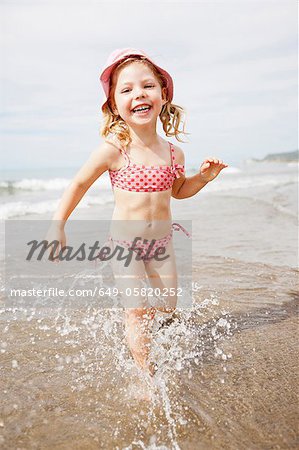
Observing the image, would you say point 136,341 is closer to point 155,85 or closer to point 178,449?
point 178,449

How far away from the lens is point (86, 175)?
2.87 metres

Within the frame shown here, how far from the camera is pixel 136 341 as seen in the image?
270cm

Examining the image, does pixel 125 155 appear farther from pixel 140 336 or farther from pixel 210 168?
pixel 140 336

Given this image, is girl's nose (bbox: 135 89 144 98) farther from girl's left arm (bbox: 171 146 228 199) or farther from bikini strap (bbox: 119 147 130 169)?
girl's left arm (bbox: 171 146 228 199)

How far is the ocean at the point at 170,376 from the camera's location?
2113mm

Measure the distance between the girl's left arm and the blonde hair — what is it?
0.69ft

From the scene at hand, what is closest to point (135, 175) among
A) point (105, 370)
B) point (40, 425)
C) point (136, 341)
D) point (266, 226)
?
point (136, 341)

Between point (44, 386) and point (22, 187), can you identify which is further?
point (22, 187)

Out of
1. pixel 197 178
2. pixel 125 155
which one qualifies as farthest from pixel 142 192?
pixel 197 178

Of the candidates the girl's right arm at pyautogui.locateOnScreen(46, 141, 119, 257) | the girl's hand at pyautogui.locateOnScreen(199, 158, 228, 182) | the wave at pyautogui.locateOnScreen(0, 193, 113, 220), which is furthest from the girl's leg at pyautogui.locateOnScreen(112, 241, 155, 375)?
the wave at pyautogui.locateOnScreen(0, 193, 113, 220)

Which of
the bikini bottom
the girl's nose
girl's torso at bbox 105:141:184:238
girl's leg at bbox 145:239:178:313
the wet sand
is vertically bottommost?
the wet sand

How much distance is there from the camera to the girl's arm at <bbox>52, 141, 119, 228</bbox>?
286 cm

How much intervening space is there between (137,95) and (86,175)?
0.58 meters

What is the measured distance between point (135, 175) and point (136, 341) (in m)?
1.00
